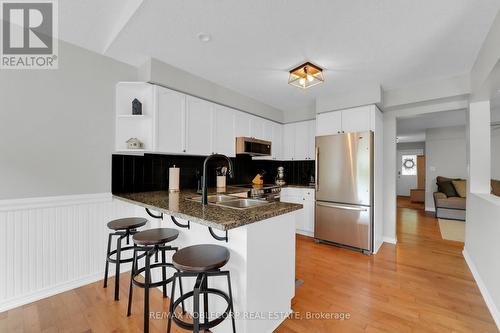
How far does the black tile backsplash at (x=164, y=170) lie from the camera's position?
2.62 m

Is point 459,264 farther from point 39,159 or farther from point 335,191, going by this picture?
point 39,159

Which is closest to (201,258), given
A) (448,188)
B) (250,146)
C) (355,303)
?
(355,303)

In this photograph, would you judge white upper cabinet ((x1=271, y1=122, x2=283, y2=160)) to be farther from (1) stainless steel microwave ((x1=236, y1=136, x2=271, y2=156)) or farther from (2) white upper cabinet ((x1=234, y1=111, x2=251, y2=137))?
(2) white upper cabinet ((x1=234, y1=111, x2=251, y2=137))

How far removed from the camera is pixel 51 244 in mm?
2092

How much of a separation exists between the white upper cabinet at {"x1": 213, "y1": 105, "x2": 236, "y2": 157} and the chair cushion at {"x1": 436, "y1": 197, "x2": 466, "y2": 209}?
17.6ft

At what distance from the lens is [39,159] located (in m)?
2.04

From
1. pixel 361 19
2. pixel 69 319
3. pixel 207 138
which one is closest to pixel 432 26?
pixel 361 19

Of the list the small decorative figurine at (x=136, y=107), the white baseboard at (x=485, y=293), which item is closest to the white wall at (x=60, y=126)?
the small decorative figurine at (x=136, y=107)

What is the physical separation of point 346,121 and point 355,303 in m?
2.47

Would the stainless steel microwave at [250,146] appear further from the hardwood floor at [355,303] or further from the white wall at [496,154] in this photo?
the white wall at [496,154]

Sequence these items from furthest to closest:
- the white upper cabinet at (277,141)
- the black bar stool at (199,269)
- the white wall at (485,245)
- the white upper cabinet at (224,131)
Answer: the white upper cabinet at (277,141), the white upper cabinet at (224,131), the white wall at (485,245), the black bar stool at (199,269)

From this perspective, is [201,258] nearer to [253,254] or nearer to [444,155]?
[253,254]

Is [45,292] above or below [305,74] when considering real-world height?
below

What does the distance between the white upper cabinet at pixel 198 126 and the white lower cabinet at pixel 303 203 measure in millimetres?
1731
